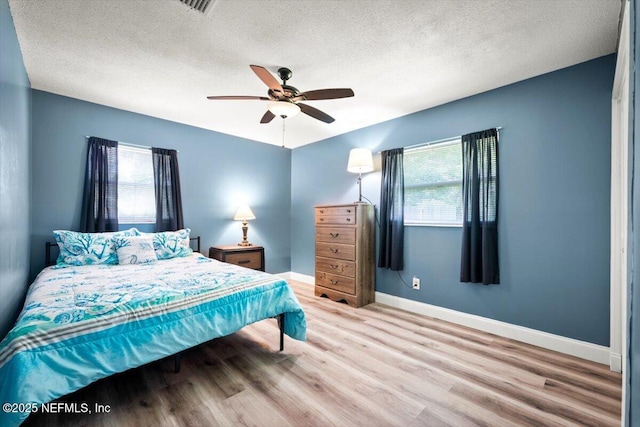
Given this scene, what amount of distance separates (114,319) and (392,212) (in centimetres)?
297

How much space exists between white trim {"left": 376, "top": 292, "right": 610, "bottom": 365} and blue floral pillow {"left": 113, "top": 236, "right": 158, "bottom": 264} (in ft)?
9.76

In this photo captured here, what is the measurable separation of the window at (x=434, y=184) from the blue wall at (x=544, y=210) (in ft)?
0.44

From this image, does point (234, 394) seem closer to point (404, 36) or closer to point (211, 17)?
point (211, 17)

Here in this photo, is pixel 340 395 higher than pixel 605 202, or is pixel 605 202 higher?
pixel 605 202

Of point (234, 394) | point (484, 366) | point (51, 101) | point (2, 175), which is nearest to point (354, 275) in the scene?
point (484, 366)

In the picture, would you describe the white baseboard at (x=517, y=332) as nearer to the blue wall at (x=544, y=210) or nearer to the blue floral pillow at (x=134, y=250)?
the blue wall at (x=544, y=210)

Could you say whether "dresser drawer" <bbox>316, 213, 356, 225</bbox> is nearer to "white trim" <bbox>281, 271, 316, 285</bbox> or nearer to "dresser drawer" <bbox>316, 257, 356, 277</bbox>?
"dresser drawer" <bbox>316, 257, 356, 277</bbox>

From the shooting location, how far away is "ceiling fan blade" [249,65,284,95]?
74.8 inches

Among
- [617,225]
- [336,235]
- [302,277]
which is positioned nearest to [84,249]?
[336,235]

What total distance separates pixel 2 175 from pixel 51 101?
2.06 m

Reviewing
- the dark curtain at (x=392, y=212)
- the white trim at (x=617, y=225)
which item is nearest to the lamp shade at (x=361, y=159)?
the dark curtain at (x=392, y=212)

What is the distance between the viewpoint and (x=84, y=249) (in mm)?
2799

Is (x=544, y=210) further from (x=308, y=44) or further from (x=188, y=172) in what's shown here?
(x=188, y=172)

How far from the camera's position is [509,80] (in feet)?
8.57
